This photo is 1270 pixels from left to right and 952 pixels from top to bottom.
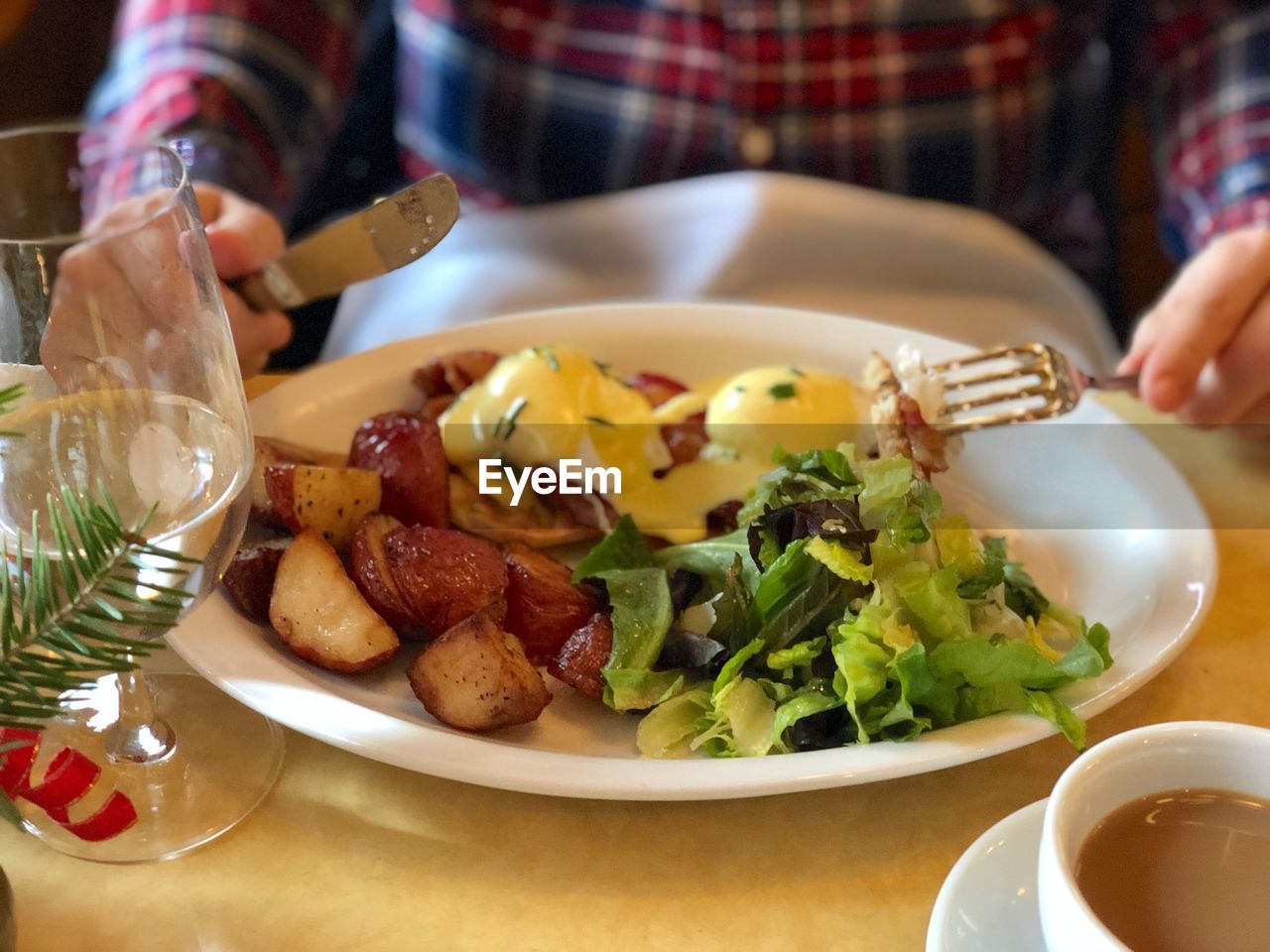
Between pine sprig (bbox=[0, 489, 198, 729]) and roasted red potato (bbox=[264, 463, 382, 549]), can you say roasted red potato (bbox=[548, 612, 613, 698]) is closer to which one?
roasted red potato (bbox=[264, 463, 382, 549])

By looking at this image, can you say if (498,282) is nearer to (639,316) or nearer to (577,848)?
(639,316)

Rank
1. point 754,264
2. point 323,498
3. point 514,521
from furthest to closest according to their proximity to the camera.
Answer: point 754,264, point 514,521, point 323,498

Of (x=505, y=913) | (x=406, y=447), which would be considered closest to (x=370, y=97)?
(x=406, y=447)

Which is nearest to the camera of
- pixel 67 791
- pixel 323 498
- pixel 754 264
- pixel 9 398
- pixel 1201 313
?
pixel 9 398

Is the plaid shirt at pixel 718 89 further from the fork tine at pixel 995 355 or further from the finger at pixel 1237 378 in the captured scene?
the fork tine at pixel 995 355

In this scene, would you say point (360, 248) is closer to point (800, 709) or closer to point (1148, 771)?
point (800, 709)

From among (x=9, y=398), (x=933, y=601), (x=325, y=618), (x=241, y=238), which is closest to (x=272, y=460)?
(x=325, y=618)
